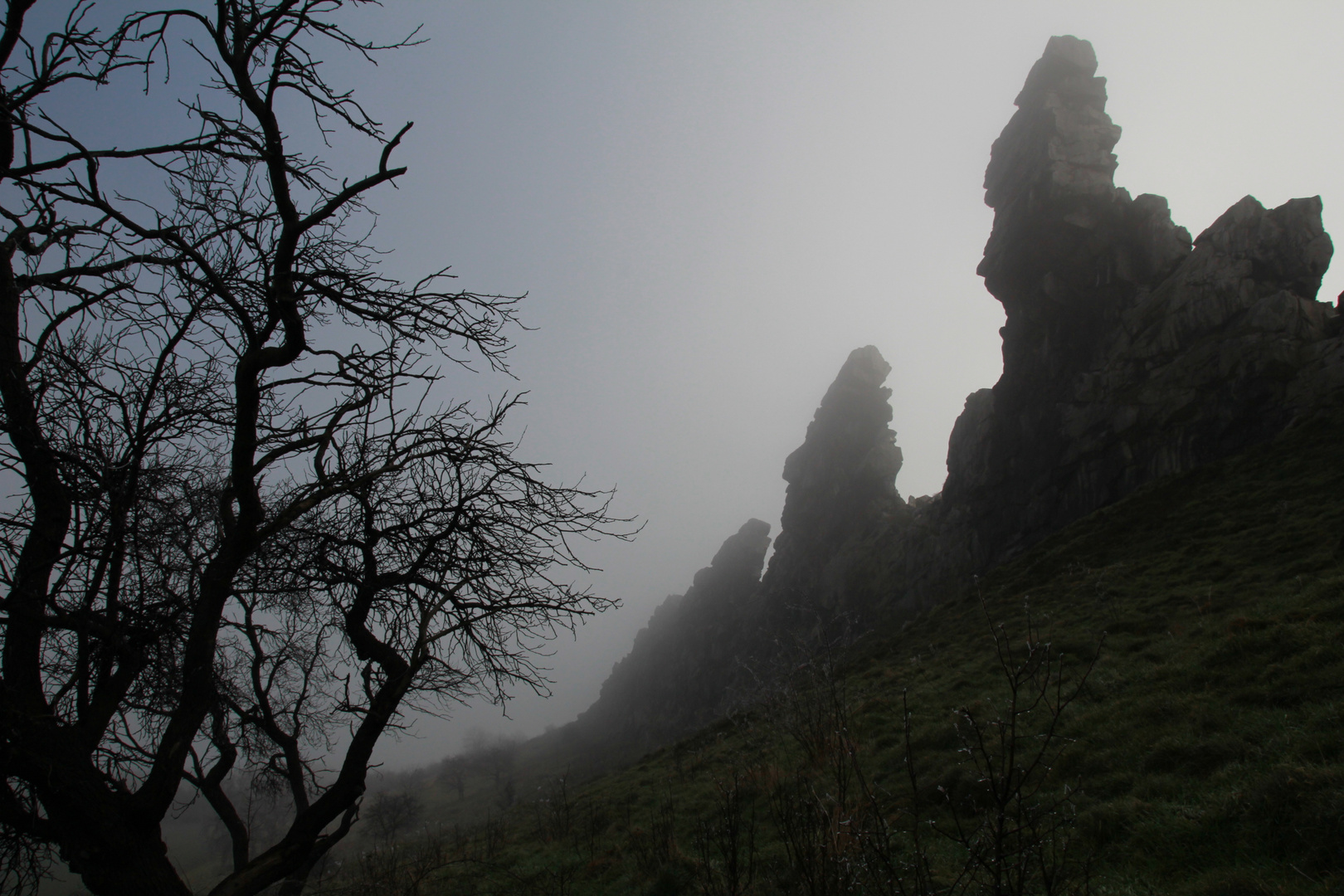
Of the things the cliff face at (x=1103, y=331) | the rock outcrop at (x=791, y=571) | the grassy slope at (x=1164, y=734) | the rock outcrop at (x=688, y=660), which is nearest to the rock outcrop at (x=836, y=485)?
the rock outcrop at (x=791, y=571)

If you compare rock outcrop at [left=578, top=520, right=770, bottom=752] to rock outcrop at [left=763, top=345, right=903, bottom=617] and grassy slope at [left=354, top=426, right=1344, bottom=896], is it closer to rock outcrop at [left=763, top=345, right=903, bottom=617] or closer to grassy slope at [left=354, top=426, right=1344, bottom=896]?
rock outcrop at [left=763, top=345, right=903, bottom=617]

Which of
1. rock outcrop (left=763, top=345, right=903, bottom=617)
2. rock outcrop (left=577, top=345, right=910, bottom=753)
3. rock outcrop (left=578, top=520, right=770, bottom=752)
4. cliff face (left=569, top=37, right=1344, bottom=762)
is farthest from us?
rock outcrop (left=578, top=520, right=770, bottom=752)

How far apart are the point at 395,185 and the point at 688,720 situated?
223 ft

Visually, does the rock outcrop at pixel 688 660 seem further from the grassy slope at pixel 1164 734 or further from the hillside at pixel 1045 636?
the grassy slope at pixel 1164 734

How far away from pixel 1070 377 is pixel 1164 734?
45526 mm

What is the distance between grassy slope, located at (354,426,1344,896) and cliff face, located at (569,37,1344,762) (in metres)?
9.02

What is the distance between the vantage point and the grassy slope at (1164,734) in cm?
418

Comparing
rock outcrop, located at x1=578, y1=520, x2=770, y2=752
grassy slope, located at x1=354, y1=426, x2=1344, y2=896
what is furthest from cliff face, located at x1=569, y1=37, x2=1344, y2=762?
grassy slope, located at x1=354, y1=426, x2=1344, y2=896

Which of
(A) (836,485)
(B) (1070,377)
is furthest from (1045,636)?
(A) (836,485)

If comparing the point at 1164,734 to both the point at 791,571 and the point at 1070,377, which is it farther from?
the point at 791,571

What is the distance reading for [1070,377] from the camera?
43.8 meters

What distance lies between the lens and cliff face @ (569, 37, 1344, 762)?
31234 millimetres

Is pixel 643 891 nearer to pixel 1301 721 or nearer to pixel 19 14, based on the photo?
pixel 1301 721

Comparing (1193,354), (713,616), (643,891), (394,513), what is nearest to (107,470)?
(394,513)
